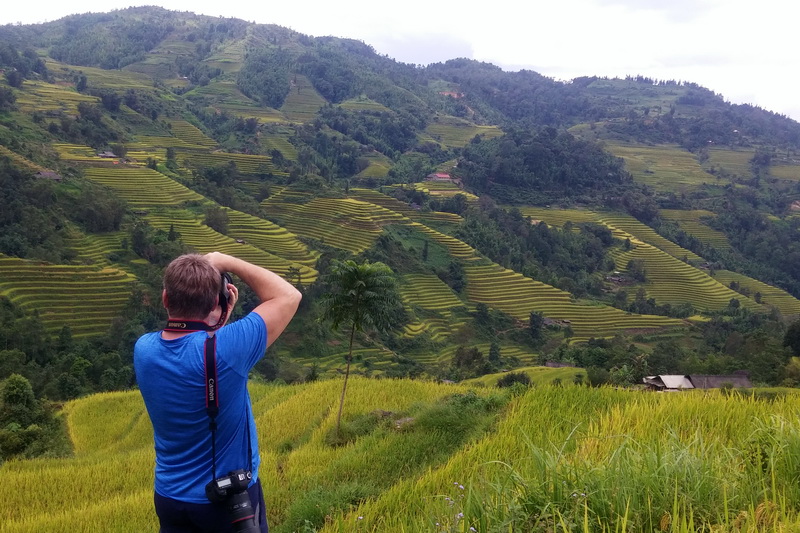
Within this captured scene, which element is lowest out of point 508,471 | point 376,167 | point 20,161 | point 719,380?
point 719,380

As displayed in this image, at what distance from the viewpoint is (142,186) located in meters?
42.3

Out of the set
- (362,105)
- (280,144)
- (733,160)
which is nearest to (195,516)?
(280,144)

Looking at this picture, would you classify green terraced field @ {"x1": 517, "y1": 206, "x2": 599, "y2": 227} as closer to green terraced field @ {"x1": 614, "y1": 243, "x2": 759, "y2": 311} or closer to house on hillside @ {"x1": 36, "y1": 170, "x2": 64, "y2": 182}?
green terraced field @ {"x1": 614, "y1": 243, "x2": 759, "y2": 311}

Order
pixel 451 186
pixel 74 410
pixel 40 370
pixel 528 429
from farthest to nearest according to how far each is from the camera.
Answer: pixel 451 186, pixel 40 370, pixel 74 410, pixel 528 429

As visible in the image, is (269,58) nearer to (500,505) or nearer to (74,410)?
(74,410)

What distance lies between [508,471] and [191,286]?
1.31 m

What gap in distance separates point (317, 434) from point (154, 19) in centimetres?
16325

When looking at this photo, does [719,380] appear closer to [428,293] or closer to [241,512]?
[241,512]

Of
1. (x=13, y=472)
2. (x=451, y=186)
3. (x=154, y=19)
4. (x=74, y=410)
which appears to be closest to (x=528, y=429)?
(x=13, y=472)

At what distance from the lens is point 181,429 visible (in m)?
1.74

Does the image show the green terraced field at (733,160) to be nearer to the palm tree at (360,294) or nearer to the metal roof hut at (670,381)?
the metal roof hut at (670,381)

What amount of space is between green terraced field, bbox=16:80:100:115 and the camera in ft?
195

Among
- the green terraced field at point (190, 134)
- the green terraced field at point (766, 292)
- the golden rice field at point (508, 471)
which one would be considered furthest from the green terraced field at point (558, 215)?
the golden rice field at point (508, 471)

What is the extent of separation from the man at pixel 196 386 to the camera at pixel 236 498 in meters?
0.04
